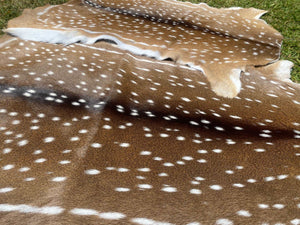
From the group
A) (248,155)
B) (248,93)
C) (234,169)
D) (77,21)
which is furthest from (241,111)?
(77,21)

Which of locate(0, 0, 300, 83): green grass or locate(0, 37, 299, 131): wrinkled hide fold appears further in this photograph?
locate(0, 0, 300, 83): green grass

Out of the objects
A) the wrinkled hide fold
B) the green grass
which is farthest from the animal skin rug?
the green grass

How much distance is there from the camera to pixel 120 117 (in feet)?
4.87

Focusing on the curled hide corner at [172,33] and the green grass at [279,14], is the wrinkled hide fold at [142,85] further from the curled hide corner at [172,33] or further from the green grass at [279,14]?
the green grass at [279,14]

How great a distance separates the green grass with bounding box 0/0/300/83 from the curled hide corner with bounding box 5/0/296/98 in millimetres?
108

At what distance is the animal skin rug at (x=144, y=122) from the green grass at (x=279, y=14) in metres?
0.12

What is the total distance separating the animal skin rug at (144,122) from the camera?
104cm

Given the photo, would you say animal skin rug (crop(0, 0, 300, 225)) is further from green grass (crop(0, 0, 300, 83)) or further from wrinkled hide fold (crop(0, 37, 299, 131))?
green grass (crop(0, 0, 300, 83))

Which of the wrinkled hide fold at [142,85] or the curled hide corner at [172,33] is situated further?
the curled hide corner at [172,33]

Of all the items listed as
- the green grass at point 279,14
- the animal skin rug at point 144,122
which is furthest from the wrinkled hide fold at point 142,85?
the green grass at point 279,14

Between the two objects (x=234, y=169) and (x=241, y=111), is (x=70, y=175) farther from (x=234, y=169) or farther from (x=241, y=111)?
(x=241, y=111)

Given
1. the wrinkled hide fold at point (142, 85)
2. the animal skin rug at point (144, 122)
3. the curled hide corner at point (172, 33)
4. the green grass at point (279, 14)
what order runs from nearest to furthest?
the animal skin rug at point (144, 122), the wrinkled hide fold at point (142, 85), the curled hide corner at point (172, 33), the green grass at point (279, 14)

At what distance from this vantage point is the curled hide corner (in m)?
2.04

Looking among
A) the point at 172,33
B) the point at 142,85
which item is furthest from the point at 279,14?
the point at 142,85
